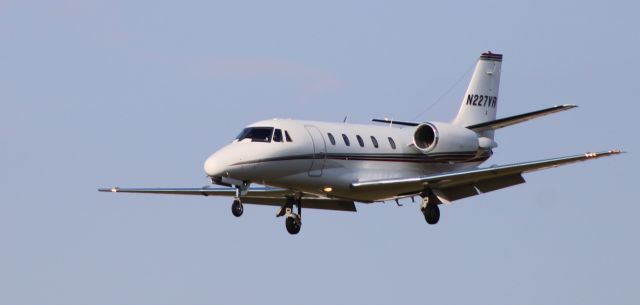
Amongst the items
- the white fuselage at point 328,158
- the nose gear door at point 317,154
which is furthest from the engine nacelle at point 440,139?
the nose gear door at point 317,154

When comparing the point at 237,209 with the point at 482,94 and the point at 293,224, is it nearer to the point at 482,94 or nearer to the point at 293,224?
the point at 293,224

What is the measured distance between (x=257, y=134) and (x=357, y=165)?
9.91 ft

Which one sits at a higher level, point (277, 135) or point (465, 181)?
point (277, 135)

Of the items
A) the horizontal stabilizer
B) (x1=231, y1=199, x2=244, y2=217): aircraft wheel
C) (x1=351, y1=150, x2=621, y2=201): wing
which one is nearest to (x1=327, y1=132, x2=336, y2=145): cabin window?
(x1=351, y1=150, x2=621, y2=201): wing

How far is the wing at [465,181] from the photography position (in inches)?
1490

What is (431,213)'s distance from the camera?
1561 inches

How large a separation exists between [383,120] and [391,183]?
3786mm

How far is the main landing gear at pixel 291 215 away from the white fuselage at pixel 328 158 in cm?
139

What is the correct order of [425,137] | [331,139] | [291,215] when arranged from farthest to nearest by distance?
[425,137], [291,215], [331,139]

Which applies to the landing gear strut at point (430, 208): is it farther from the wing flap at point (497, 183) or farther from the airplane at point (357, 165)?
the wing flap at point (497, 183)

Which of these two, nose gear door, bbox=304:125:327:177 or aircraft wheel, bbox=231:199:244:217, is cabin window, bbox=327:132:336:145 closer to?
nose gear door, bbox=304:125:327:177

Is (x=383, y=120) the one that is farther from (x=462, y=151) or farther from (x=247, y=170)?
(x=247, y=170)

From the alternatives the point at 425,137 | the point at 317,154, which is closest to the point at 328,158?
the point at 317,154

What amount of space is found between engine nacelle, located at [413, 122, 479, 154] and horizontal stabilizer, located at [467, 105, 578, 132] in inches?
29.3
